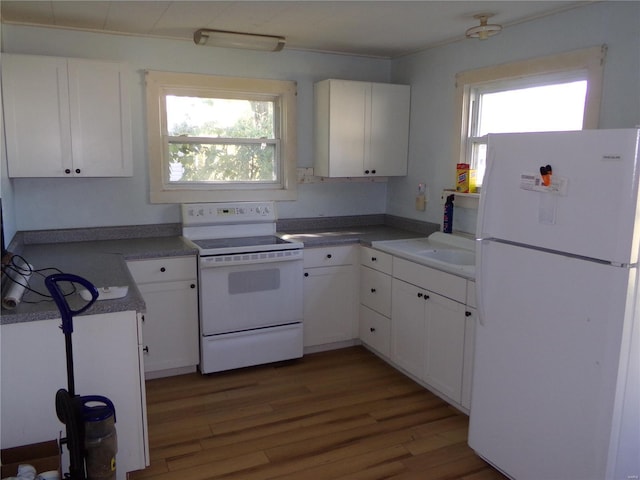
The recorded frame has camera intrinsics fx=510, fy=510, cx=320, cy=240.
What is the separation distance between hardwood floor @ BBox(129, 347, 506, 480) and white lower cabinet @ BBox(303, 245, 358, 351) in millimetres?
274

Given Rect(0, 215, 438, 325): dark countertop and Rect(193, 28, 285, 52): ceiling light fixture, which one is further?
Rect(193, 28, 285, 52): ceiling light fixture

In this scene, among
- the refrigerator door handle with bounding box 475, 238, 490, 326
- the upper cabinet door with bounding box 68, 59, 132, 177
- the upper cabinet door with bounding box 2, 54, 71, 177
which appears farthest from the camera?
the upper cabinet door with bounding box 68, 59, 132, 177

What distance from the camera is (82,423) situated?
6.18ft

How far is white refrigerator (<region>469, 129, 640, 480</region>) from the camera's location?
1837 mm

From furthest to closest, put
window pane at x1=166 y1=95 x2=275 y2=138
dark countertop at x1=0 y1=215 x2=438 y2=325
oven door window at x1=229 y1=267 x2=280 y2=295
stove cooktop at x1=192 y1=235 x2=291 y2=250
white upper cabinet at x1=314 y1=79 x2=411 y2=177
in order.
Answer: white upper cabinet at x1=314 y1=79 x2=411 y2=177
window pane at x1=166 y1=95 x2=275 y2=138
stove cooktop at x1=192 y1=235 x2=291 y2=250
oven door window at x1=229 y1=267 x2=280 y2=295
dark countertop at x1=0 y1=215 x2=438 y2=325

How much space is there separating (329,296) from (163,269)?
125cm

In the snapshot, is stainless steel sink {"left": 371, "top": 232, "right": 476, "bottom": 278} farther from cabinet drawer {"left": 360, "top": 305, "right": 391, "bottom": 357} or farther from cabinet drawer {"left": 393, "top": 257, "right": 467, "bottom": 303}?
cabinet drawer {"left": 360, "top": 305, "right": 391, "bottom": 357}

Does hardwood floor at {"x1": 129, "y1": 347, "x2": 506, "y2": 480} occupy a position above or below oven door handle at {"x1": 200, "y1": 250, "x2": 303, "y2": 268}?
below

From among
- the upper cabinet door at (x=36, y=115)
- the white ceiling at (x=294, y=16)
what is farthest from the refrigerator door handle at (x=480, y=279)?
the upper cabinet door at (x=36, y=115)

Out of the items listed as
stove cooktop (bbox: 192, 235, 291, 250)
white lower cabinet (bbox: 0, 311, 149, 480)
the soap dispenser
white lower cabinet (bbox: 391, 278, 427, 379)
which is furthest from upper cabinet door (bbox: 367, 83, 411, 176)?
white lower cabinet (bbox: 0, 311, 149, 480)

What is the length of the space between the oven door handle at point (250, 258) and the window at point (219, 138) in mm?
713

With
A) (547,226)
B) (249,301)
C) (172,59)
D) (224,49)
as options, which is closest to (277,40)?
(224,49)

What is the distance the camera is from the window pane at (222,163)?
3.90 metres

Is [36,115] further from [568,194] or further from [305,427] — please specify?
[568,194]
